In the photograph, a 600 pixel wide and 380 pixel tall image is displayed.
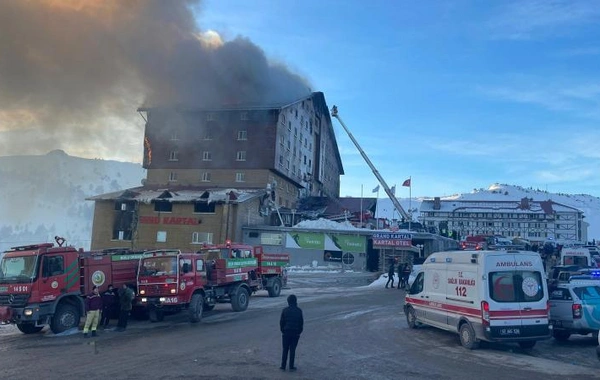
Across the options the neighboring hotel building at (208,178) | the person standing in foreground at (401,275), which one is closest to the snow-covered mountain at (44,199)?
the neighboring hotel building at (208,178)

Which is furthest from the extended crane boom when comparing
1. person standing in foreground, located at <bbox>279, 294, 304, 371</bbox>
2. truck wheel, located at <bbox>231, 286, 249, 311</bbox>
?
person standing in foreground, located at <bbox>279, 294, 304, 371</bbox>

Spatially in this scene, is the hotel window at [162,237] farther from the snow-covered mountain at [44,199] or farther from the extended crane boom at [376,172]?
the snow-covered mountain at [44,199]

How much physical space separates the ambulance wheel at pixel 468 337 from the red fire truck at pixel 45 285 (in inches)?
468

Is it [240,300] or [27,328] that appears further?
[240,300]

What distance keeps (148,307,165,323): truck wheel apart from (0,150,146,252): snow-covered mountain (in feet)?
295

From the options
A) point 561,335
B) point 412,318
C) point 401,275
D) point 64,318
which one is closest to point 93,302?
point 64,318

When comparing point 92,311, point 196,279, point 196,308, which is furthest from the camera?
point 196,279

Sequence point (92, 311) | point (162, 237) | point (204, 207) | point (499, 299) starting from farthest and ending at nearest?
point (162, 237), point (204, 207), point (92, 311), point (499, 299)

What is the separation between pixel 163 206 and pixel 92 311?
32179 millimetres

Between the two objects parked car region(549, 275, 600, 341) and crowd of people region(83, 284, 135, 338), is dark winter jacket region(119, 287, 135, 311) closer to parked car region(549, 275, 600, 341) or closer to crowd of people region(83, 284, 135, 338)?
crowd of people region(83, 284, 135, 338)

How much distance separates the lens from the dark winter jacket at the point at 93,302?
1566cm

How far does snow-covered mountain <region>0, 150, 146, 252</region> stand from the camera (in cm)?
10756

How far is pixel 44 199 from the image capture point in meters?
118

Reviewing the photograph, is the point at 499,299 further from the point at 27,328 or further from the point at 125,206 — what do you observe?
the point at 125,206
